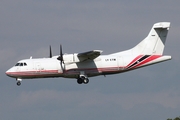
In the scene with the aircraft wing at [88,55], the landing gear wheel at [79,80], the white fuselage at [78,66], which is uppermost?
the aircraft wing at [88,55]

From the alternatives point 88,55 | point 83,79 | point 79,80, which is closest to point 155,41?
point 88,55

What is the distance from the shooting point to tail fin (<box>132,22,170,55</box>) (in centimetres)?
5622

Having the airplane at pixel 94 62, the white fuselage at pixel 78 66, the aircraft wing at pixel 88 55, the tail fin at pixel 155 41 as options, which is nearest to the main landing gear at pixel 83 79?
the airplane at pixel 94 62

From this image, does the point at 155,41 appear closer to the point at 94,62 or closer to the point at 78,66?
the point at 94,62

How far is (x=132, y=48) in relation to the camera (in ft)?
186

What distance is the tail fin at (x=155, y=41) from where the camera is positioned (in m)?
56.2

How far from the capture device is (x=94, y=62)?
54531 millimetres

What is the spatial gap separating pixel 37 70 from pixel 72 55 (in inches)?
160

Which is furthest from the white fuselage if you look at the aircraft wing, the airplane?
the aircraft wing

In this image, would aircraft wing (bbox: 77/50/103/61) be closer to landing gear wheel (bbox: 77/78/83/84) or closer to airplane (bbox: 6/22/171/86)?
airplane (bbox: 6/22/171/86)

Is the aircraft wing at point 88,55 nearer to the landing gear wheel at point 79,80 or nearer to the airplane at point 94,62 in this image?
the airplane at point 94,62

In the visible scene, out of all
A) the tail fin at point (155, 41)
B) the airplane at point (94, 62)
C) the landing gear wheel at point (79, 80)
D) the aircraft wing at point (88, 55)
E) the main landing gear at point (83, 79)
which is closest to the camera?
the aircraft wing at point (88, 55)

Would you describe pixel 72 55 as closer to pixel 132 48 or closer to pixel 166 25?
pixel 132 48

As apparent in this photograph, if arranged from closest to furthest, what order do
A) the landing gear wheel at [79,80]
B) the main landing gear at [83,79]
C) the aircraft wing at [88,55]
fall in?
the aircraft wing at [88,55]
the main landing gear at [83,79]
the landing gear wheel at [79,80]
